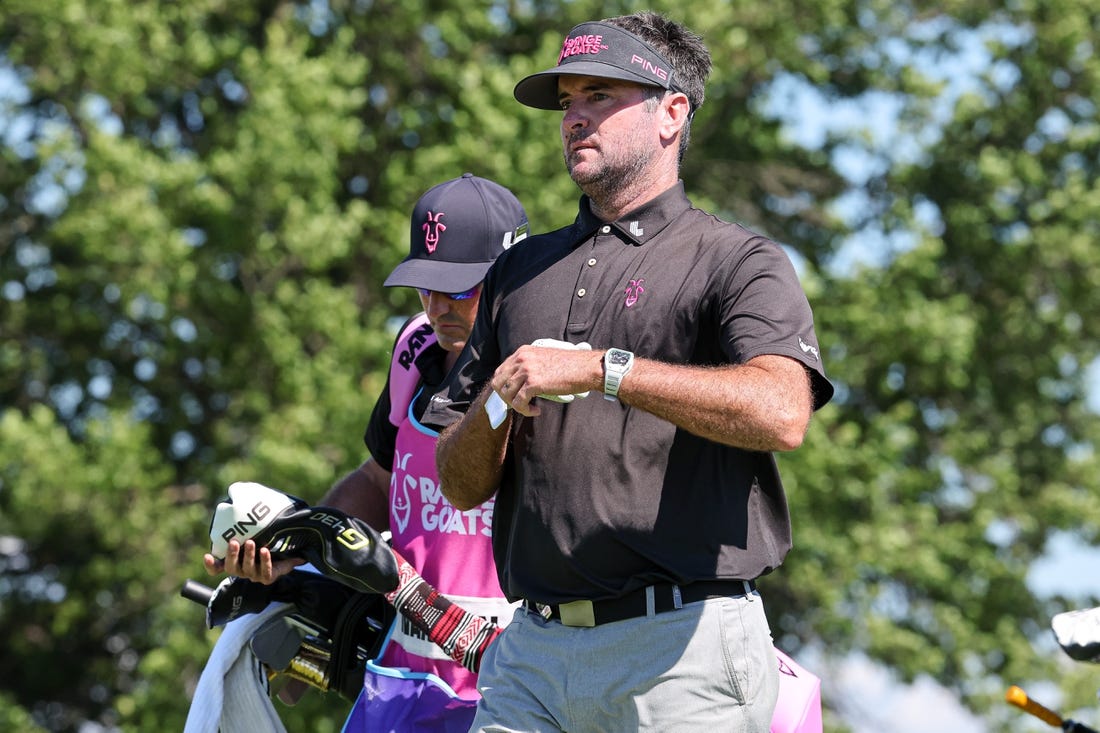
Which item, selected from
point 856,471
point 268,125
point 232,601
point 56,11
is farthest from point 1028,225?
point 232,601

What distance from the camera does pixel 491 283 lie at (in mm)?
4000

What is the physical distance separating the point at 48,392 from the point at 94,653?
111 inches

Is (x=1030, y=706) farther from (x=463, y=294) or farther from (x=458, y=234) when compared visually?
(x=458, y=234)

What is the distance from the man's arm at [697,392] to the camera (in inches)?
127

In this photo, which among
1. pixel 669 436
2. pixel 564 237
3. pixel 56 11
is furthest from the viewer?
pixel 56 11

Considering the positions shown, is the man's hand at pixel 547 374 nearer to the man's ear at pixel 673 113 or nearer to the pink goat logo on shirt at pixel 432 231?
the man's ear at pixel 673 113

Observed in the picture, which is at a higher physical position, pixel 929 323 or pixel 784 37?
pixel 784 37

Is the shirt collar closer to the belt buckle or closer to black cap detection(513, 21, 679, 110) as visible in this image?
black cap detection(513, 21, 679, 110)

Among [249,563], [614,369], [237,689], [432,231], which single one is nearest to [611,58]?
[614,369]

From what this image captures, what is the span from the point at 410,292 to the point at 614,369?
42.1ft

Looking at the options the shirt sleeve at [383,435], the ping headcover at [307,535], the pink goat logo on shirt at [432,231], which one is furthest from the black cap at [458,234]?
the ping headcover at [307,535]

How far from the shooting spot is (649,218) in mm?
3752

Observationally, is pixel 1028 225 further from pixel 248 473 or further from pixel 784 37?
pixel 248 473

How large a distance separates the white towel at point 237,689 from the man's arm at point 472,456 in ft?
4.63
